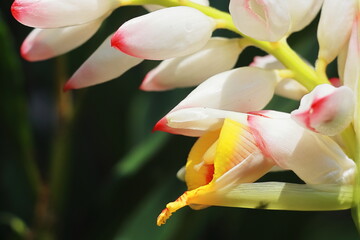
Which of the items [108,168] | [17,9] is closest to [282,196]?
[17,9]

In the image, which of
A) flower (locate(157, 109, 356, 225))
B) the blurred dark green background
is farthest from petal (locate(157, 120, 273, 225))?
the blurred dark green background

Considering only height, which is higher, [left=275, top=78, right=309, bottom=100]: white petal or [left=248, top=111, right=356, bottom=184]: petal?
[left=248, top=111, right=356, bottom=184]: petal

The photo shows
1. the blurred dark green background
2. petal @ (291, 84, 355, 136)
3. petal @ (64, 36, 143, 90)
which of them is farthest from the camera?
the blurred dark green background

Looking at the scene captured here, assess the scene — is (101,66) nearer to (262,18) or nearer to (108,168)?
(262,18)

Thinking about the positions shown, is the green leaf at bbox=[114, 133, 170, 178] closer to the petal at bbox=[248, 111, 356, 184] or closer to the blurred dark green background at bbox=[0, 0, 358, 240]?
the blurred dark green background at bbox=[0, 0, 358, 240]

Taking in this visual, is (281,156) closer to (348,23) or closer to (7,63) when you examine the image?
(348,23)

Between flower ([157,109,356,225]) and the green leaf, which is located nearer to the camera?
flower ([157,109,356,225])

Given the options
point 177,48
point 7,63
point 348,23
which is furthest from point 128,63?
point 7,63
